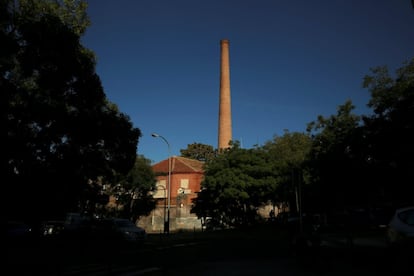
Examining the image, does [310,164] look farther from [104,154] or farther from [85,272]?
[85,272]

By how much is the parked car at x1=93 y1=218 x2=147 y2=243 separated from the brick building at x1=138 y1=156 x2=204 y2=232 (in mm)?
19746

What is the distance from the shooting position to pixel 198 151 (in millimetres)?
79625

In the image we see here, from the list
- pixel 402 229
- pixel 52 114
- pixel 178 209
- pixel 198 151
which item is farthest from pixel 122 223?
pixel 198 151

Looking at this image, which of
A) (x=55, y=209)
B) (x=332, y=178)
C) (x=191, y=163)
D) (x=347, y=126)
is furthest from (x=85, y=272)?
(x=191, y=163)

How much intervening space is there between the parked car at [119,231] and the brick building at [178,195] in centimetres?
1975

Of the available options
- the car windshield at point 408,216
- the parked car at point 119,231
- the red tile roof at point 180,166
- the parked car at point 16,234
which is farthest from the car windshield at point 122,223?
the red tile roof at point 180,166

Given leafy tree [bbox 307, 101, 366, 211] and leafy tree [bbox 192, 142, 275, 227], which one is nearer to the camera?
leafy tree [bbox 307, 101, 366, 211]

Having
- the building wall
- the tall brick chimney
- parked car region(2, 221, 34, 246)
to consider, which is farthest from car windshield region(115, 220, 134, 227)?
the tall brick chimney

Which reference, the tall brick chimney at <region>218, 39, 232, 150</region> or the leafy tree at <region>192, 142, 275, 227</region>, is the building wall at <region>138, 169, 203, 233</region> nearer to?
the leafy tree at <region>192, 142, 275, 227</region>

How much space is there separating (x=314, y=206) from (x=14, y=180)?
3410cm

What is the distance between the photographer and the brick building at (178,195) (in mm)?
45531

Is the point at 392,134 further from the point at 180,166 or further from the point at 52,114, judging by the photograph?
the point at 180,166

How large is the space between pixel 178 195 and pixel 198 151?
95.8ft

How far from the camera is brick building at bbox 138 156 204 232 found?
4553 centimetres
